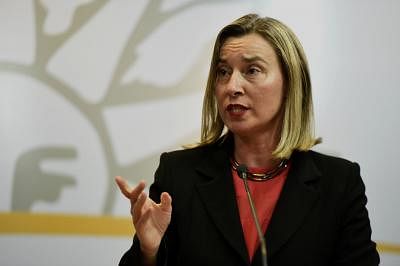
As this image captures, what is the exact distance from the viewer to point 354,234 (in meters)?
1.36

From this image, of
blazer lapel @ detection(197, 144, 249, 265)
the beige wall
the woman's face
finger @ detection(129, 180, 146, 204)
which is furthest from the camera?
the beige wall

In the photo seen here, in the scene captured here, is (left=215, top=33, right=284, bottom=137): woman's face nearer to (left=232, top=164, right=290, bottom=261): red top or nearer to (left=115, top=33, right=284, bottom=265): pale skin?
(left=115, top=33, right=284, bottom=265): pale skin

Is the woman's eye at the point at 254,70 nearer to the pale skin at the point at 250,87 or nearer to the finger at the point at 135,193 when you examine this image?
the pale skin at the point at 250,87

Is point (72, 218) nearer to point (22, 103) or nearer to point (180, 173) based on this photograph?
point (22, 103)

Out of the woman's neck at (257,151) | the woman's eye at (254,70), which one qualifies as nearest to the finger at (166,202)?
the woman's neck at (257,151)

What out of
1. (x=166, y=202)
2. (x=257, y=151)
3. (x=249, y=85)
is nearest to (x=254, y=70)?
(x=249, y=85)

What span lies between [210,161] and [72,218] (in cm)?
97

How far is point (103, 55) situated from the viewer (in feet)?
7.14

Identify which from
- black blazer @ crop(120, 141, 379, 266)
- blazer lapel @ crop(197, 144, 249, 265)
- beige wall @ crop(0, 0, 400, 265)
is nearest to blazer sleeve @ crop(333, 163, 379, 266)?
black blazer @ crop(120, 141, 379, 266)

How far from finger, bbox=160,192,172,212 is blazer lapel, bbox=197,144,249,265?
0.18m

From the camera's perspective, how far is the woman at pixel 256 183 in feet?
4.26

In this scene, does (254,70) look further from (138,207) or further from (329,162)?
(138,207)

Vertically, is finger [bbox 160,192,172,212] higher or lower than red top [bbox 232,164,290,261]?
higher

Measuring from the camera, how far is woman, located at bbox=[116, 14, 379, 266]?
1.30 m
